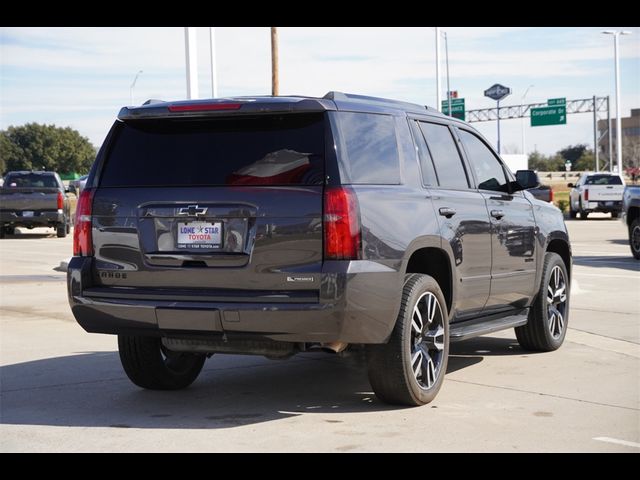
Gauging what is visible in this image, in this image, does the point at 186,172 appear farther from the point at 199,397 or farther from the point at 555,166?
the point at 555,166

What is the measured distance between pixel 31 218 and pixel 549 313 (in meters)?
22.6

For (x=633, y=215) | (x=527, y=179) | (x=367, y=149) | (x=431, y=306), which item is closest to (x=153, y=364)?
(x=431, y=306)

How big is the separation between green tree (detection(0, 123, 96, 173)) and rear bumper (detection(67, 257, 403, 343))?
9959 centimetres

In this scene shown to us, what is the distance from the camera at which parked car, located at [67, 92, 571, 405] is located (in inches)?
249

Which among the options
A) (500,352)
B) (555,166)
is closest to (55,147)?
(555,166)

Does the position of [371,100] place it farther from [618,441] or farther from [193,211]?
[618,441]

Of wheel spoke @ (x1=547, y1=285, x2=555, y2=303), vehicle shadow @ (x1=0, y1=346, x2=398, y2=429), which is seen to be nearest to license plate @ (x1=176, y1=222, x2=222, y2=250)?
vehicle shadow @ (x1=0, y1=346, x2=398, y2=429)

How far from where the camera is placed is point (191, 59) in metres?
19.2

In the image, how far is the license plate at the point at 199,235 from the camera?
6.53 metres

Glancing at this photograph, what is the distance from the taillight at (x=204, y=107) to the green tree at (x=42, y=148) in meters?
99.4

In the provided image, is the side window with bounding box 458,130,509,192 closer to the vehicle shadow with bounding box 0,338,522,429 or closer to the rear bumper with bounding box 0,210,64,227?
the vehicle shadow with bounding box 0,338,522,429

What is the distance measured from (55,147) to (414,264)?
335ft

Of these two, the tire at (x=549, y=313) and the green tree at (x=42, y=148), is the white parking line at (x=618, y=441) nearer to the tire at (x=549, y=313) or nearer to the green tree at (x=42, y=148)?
the tire at (x=549, y=313)
